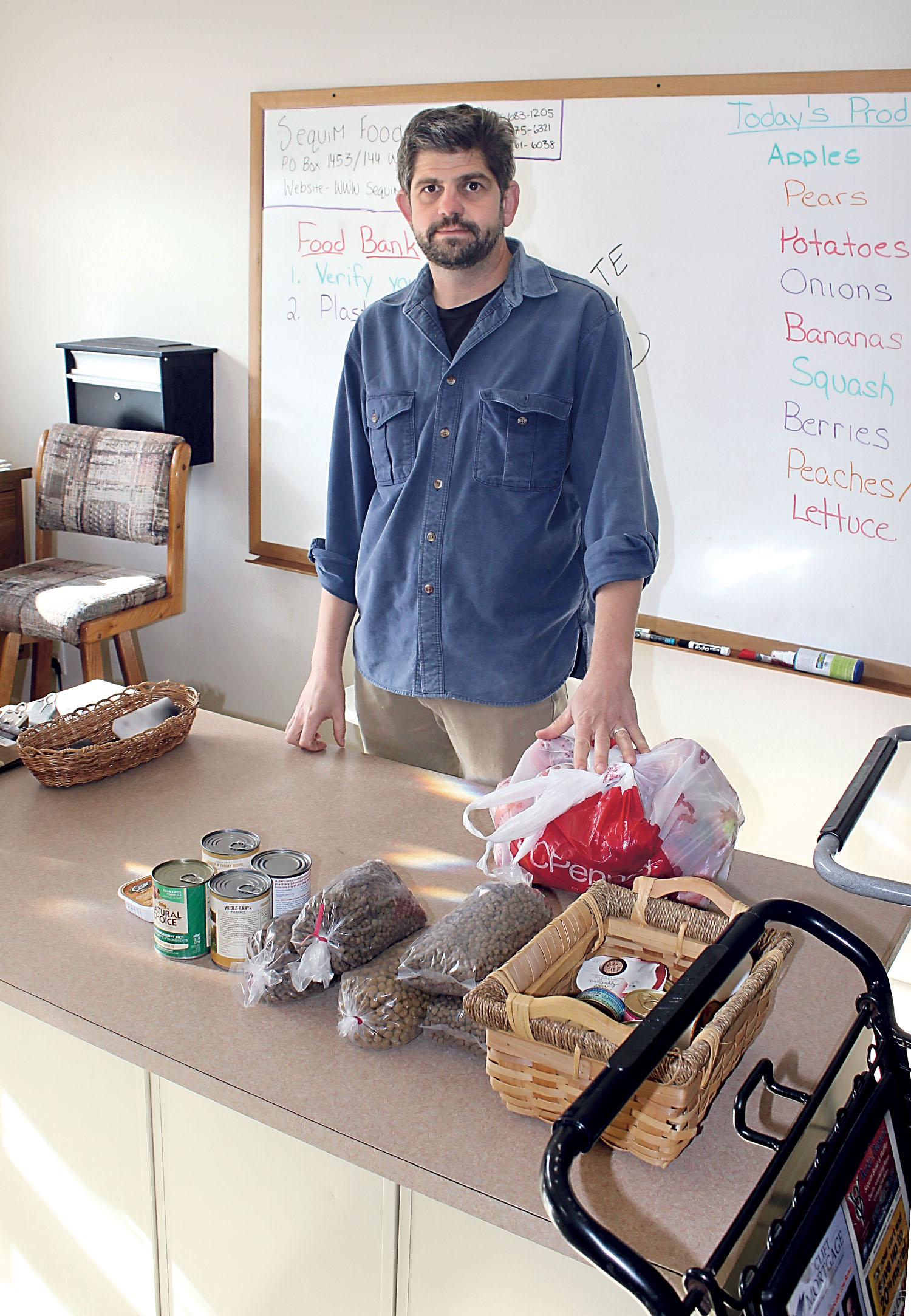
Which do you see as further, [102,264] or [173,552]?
[102,264]

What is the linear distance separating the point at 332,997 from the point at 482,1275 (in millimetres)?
284

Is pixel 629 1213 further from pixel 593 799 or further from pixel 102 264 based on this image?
pixel 102 264

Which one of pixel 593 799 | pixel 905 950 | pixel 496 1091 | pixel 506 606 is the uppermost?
pixel 506 606

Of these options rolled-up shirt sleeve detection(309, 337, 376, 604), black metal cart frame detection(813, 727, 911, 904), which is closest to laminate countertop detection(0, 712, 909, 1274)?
black metal cart frame detection(813, 727, 911, 904)

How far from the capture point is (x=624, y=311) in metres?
2.45

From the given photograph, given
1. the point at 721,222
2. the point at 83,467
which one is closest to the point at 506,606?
the point at 721,222

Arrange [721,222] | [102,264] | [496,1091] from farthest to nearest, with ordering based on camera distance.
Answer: [102,264] < [721,222] < [496,1091]

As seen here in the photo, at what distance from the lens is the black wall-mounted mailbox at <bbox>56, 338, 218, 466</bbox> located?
2.97 metres

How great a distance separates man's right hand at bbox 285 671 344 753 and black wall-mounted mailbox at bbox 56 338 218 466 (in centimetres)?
161

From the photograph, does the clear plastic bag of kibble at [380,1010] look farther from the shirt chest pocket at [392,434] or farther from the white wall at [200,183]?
the white wall at [200,183]

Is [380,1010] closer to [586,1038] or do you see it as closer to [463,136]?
[586,1038]

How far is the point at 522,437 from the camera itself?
158 centimetres

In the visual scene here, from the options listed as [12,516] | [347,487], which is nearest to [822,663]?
[347,487]

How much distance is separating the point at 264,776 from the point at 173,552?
165 cm
